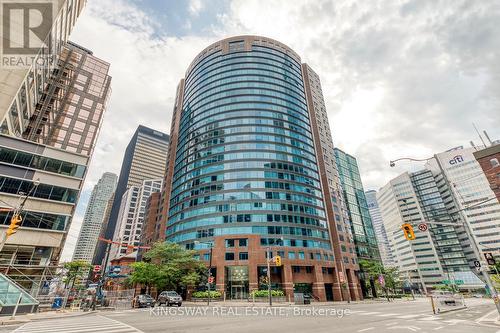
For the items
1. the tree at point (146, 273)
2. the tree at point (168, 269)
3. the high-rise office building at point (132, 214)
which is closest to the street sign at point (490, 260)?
the tree at point (168, 269)

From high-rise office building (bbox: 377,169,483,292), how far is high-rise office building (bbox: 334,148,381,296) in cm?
3288

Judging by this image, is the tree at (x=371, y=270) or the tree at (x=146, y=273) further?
the tree at (x=371, y=270)

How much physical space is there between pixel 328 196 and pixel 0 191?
7346 centimetres

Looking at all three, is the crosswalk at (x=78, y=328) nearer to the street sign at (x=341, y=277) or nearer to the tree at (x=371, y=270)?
the street sign at (x=341, y=277)

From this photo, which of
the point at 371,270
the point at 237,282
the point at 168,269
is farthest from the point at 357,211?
the point at 168,269

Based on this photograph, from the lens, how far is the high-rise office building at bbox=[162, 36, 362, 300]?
5522cm

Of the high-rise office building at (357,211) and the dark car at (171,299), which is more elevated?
the high-rise office building at (357,211)

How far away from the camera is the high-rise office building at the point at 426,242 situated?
117 m

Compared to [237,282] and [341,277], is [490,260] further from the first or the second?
[341,277]

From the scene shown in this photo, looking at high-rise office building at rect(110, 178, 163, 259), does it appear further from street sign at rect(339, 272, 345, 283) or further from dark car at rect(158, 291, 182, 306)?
dark car at rect(158, 291, 182, 306)

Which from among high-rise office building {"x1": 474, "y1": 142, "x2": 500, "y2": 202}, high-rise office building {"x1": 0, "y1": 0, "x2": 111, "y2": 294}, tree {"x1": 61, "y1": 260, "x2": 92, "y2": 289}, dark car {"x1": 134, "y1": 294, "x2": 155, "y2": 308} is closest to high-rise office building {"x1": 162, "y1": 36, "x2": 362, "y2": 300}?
dark car {"x1": 134, "y1": 294, "x2": 155, "y2": 308}

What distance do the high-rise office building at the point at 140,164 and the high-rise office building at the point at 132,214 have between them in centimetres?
966

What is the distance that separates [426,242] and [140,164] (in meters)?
185

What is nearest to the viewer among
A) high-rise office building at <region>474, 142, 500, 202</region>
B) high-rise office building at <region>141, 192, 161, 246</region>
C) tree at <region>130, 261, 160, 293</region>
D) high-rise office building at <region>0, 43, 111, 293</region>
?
high-rise office building at <region>474, 142, 500, 202</region>
